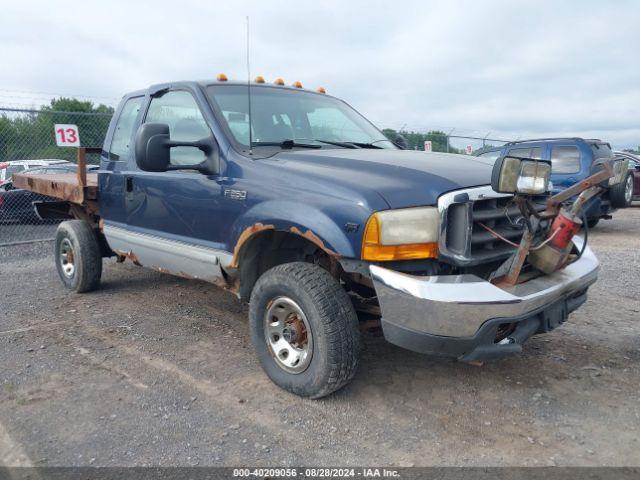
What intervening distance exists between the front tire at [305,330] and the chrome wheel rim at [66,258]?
3.23 meters

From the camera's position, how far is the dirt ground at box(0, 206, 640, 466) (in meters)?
2.83

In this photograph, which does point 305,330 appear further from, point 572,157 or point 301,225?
point 572,157

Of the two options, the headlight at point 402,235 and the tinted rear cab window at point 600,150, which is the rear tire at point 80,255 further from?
the tinted rear cab window at point 600,150

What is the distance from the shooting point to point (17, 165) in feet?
40.4

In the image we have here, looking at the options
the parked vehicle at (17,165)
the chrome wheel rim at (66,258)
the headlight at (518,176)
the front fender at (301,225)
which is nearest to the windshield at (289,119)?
the front fender at (301,225)

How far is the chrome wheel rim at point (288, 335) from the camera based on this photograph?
10.8 feet

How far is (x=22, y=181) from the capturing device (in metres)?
6.43

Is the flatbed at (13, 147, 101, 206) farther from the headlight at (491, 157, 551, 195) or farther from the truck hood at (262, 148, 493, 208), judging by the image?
the headlight at (491, 157, 551, 195)

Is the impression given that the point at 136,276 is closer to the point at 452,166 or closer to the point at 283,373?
the point at 283,373

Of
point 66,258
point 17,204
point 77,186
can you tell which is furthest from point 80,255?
point 17,204

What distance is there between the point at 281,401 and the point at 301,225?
1.11m

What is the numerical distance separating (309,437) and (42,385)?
6.30 ft

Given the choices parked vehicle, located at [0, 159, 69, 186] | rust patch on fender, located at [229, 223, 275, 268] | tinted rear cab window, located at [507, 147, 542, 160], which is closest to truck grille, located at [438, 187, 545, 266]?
rust patch on fender, located at [229, 223, 275, 268]

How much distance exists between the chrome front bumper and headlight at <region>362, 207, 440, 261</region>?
0.33 feet
